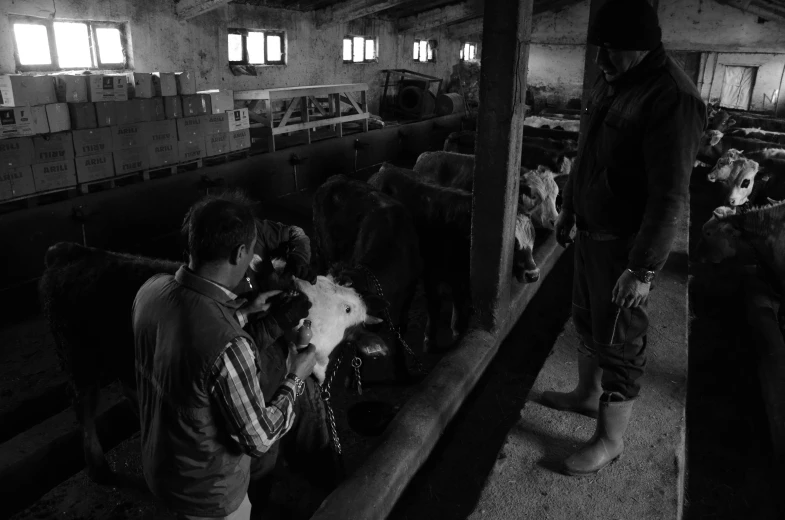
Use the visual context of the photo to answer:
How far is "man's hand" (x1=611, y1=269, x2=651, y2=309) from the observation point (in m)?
2.48

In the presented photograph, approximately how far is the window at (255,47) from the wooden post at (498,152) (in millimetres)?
10990

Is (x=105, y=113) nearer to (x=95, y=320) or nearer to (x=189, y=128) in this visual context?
Answer: (x=189, y=128)

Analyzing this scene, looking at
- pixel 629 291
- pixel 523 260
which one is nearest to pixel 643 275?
pixel 629 291

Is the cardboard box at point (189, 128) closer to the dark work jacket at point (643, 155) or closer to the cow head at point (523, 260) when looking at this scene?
the cow head at point (523, 260)

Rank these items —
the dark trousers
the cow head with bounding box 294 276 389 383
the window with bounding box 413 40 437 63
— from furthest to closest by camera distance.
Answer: the window with bounding box 413 40 437 63 → the cow head with bounding box 294 276 389 383 → the dark trousers

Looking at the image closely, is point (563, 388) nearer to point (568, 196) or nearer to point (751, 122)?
point (568, 196)

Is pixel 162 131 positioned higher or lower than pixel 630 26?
lower

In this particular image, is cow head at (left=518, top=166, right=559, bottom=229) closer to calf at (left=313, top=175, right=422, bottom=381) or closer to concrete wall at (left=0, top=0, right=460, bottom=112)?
calf at (left=313, top=175, right=422, bottom=381)

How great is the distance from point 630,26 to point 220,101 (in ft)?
24.7

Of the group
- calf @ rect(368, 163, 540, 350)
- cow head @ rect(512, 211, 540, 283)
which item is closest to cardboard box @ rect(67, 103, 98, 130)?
calf @ rect(368, 163, 540, 350)

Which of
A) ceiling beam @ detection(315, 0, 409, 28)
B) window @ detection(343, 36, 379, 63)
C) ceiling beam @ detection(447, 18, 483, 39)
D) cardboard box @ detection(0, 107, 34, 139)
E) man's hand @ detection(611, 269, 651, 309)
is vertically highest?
ceiling beam @ detection(447, 18, 483, 39)

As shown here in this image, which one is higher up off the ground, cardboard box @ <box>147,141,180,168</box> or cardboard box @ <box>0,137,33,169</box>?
cardboard box @ <box>0,137,33,169</box>

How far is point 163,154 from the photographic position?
8102 mm

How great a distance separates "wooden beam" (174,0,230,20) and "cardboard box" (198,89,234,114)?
3292 millimetres
